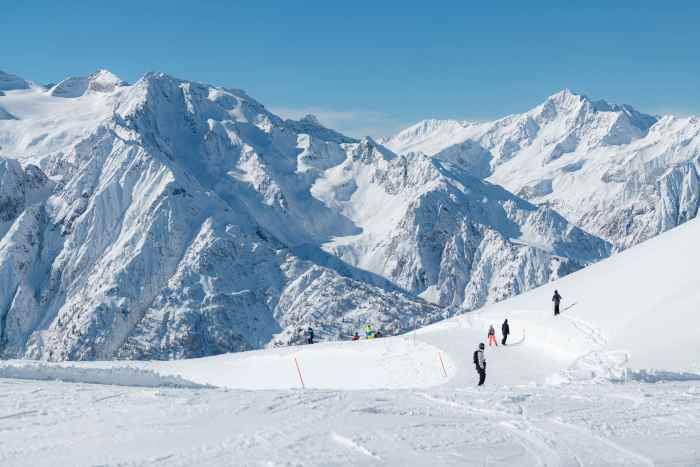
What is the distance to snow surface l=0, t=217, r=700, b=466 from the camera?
18.9 m

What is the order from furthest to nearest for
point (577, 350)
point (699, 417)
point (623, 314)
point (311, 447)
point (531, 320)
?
point (531, 320)
point (623, 314)
point (577, 350)
point (699, 417)
point (311, 447)

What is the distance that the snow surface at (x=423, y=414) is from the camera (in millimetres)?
18875

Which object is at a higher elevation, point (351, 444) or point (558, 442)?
point (351, 444)

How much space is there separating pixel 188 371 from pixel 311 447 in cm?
3955

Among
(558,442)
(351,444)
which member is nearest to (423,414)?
(351,444)

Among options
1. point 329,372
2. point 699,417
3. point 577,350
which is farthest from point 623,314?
point 699,417

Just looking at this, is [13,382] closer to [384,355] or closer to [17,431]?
[17,431]

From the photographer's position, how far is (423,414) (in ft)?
76.9

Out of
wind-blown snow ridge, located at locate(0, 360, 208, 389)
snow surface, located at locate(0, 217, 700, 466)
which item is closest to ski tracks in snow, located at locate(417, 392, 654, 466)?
snow surface, located at locate(0, 217, 700, 466)

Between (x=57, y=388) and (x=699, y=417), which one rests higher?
(x=57, y=388)

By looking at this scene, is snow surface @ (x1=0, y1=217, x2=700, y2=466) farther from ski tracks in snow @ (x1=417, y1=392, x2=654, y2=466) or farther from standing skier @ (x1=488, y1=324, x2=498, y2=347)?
standing skier @ (x1=488, y1=324, x2=498, y2=347)

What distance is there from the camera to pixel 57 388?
30.1 meters

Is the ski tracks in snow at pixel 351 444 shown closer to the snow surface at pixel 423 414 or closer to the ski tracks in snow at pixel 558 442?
the snow surface at pixel 423 414

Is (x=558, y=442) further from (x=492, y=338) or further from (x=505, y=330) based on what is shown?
(x=492, y=338)
